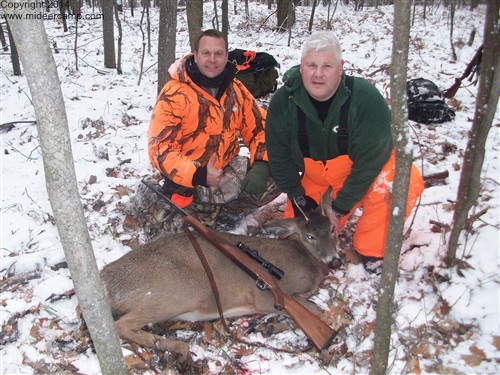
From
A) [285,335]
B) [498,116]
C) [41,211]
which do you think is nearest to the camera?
[285,335]

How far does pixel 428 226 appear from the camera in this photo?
4.18 metres

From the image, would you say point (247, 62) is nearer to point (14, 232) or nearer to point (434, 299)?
point (14, 232)

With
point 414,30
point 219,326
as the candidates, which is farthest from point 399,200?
point 414,30

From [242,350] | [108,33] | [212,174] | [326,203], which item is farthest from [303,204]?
[108,33]

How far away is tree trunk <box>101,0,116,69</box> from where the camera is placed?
11789mm

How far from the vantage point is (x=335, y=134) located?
379cm

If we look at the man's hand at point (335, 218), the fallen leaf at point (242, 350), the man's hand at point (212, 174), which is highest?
the man's hand at point (212, 174)

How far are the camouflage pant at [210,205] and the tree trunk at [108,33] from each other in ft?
28.2

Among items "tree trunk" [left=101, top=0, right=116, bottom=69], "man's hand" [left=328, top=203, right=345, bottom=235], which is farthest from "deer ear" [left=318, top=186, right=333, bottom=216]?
"tree trunk" [left=101, top=0, right=116, bottom=69]

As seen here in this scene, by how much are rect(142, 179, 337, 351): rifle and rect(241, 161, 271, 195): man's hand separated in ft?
3.71

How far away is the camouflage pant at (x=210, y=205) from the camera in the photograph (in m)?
4.61

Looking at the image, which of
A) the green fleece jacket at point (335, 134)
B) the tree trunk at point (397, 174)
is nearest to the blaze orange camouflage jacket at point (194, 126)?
the green fleece jacket at point (335, 134)

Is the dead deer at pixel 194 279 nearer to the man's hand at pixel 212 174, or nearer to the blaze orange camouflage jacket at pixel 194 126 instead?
the man's hand at pixel 212 174

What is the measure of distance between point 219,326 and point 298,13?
59.0 ft
